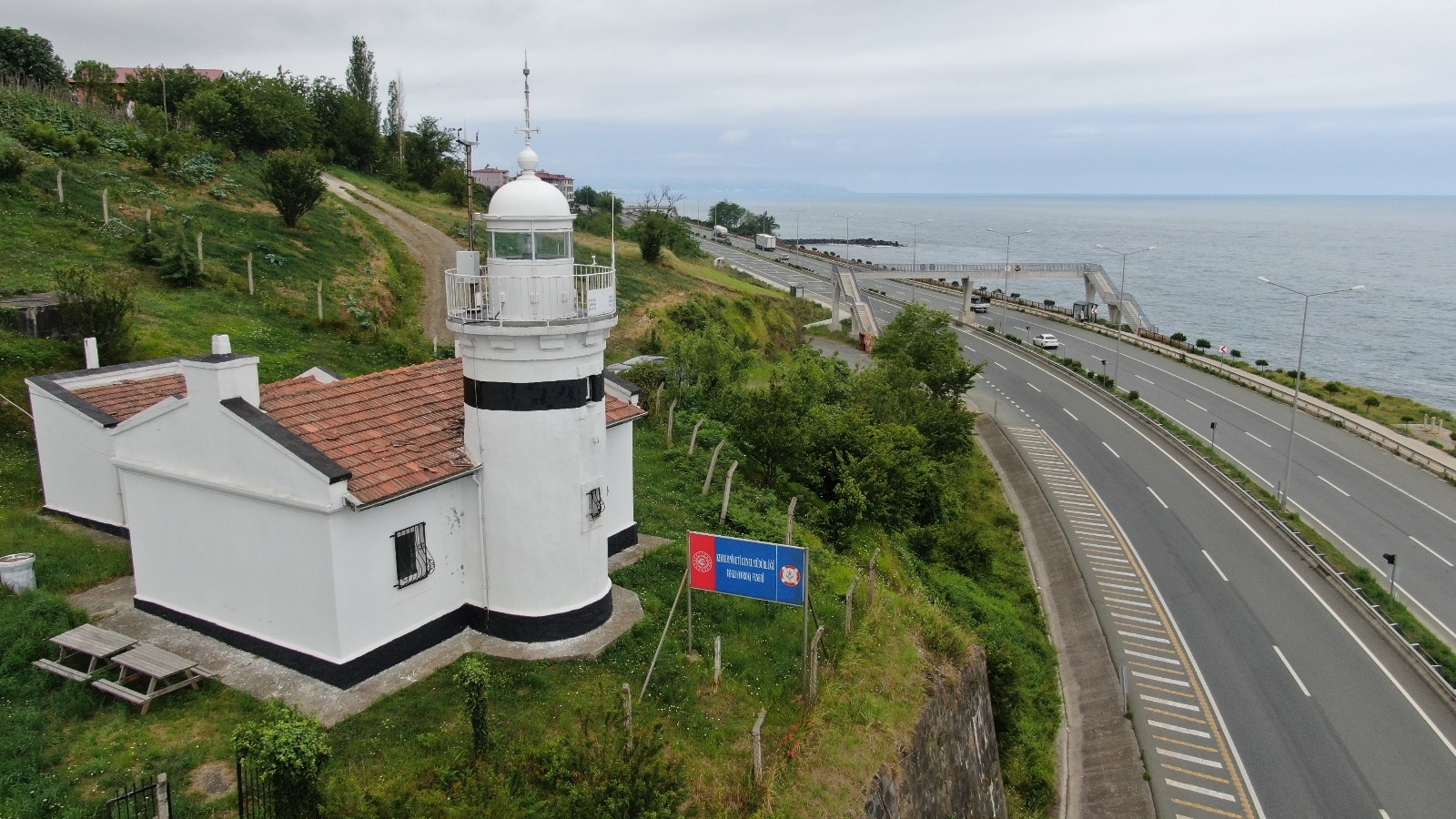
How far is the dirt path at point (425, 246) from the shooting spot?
41.9 meters

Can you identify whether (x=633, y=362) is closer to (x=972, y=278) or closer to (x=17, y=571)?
(x=17, y=571)

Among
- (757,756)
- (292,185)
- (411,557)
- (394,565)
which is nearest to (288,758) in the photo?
(394,565)

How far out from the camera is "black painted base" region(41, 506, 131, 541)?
1975cm

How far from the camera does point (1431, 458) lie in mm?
46344

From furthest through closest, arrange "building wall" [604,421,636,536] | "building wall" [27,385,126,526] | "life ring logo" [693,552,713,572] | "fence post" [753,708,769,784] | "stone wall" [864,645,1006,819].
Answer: "building wall" [604,421,636,536], "building wall" [27,385,126,526], "life ring logo" [693,552,713,572], "stone wall" [864,645,1006,819], "fence post" [753,708,769,784]

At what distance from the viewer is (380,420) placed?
16766 mm

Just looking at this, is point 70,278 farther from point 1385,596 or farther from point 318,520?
point 1385,596

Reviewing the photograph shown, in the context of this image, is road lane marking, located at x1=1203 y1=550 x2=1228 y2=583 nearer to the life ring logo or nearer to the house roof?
the life ring logo

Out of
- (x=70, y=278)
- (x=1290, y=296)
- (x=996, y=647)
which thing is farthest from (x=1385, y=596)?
(x=1290, y=296)

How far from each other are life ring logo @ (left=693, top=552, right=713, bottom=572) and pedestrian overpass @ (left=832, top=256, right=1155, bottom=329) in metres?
56.4

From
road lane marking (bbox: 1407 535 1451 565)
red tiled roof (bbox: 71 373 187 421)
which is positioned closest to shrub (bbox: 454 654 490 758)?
red tiled roof (bbox: 71 373 187 421)

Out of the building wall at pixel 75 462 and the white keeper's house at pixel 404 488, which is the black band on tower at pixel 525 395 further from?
the building wall at pixel 75 462

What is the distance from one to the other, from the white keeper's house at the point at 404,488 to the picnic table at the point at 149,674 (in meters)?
1.16

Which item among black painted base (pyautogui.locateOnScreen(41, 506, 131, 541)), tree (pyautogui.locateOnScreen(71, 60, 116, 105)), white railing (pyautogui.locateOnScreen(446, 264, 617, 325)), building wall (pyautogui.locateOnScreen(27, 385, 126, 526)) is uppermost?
tree (pyautogui.locateOnScreen(71, 60, 116, 105))
